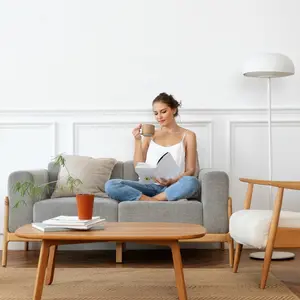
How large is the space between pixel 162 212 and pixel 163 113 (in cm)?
86

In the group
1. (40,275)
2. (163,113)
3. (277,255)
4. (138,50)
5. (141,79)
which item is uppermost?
(138,50)

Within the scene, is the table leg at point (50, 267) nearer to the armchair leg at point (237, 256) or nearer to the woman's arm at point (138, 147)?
the armchair leg at point (237, 256)

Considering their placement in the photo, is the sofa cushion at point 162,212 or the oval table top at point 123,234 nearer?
the oval table top at point 123,234

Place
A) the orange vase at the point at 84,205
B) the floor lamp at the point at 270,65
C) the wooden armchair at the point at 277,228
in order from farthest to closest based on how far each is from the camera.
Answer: the floor lamp at the point at 270,65 < the wooden armchair at the point at 277,228 < the orange vase at the point at 84,205

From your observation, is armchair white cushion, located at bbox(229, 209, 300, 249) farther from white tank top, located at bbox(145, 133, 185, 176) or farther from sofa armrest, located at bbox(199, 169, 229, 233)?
white tank top, located at bbox(145, 133, 185, 176)

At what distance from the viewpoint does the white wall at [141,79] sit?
5.14 meters

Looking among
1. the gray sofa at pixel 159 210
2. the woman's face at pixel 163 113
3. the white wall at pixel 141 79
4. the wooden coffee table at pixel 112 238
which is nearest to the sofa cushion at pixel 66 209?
the gray sofa at pixel 159 210

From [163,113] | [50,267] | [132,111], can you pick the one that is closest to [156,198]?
[163,113]

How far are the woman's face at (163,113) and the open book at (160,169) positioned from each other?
0.45m

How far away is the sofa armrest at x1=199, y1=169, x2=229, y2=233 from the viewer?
4.21 m

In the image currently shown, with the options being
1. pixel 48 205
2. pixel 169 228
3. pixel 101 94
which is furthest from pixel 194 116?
pixel 169 228

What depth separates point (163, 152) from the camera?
4.71 meters

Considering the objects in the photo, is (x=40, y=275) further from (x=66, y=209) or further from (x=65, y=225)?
→ (x=66, y=209)

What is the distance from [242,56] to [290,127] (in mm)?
657
